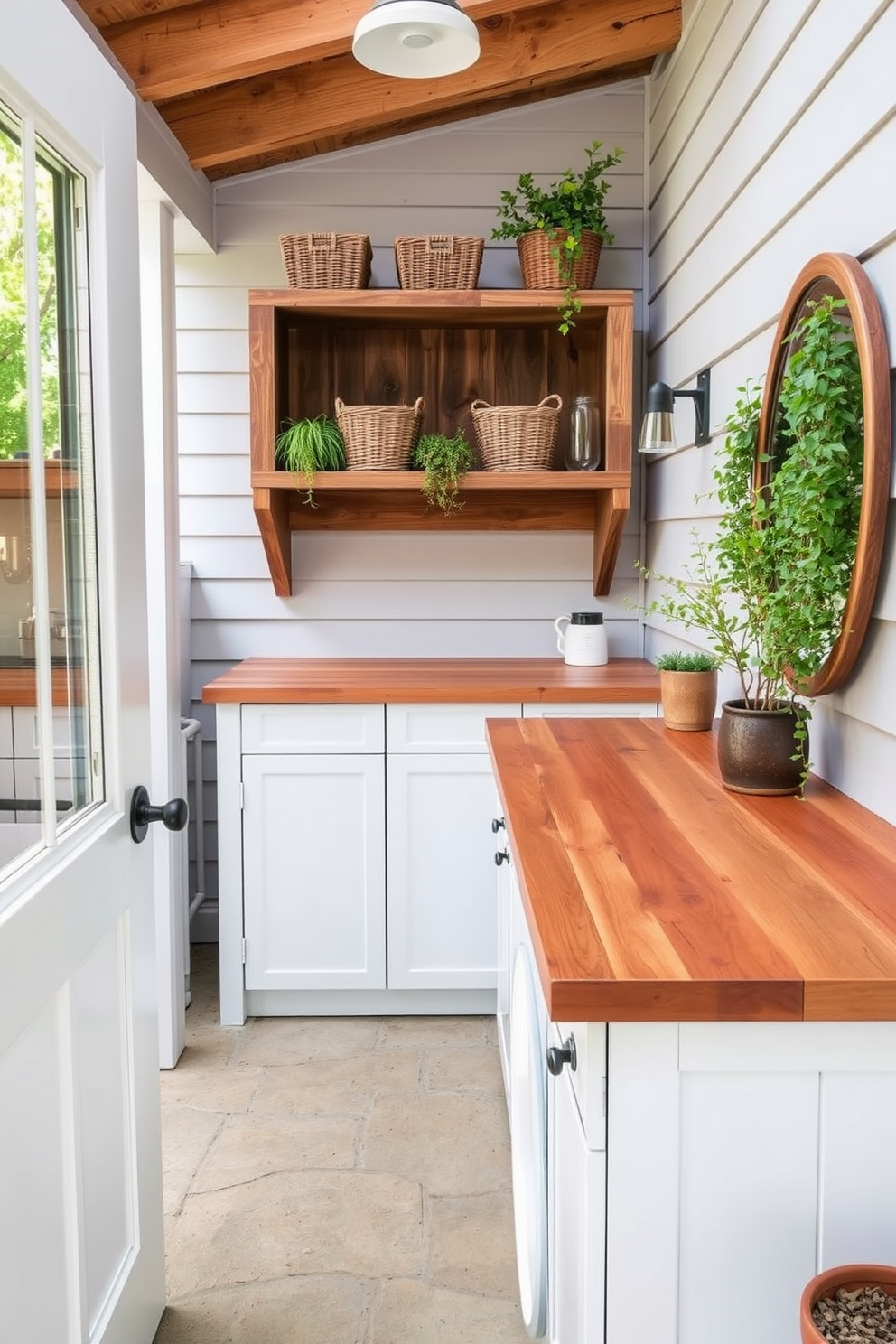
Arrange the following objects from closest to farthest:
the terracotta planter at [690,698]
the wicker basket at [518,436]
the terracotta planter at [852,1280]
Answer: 1. the terracotta planter at [852,1280]
2. the terracotta planter at [690,698]
3. the wicker basket at [518,436]

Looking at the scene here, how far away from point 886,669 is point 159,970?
2.08 metres

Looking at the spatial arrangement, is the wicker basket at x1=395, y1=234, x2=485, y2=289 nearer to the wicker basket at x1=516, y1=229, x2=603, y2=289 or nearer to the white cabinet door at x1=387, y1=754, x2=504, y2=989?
the wicker basket at x1=516, y1=229, x2=603, y2=289

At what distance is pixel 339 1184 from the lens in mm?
2316

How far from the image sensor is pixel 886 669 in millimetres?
1599

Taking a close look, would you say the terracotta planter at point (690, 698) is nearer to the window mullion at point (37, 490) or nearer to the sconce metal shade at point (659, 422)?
the sconce metal shade at point (659, 422)

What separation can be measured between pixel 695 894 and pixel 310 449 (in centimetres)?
213

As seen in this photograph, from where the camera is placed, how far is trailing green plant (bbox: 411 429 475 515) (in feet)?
10.1

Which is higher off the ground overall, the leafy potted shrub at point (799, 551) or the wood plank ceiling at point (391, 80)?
the wood plank ceiling at point (391, 80)

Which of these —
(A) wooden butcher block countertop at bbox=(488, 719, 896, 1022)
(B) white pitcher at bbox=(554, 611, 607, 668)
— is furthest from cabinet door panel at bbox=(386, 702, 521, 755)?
(A) wooden butcher block countertop at bbox=(488, 719, 896, 1022)

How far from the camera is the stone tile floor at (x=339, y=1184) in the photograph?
1.93m

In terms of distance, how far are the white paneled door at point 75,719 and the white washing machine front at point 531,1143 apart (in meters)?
0.59

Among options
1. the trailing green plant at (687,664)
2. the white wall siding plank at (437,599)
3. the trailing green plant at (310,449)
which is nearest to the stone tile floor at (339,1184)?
the trailing green plant at (687,664)

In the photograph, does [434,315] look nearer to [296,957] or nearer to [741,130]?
[741,130]

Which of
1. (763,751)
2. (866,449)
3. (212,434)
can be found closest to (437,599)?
(212,434)
